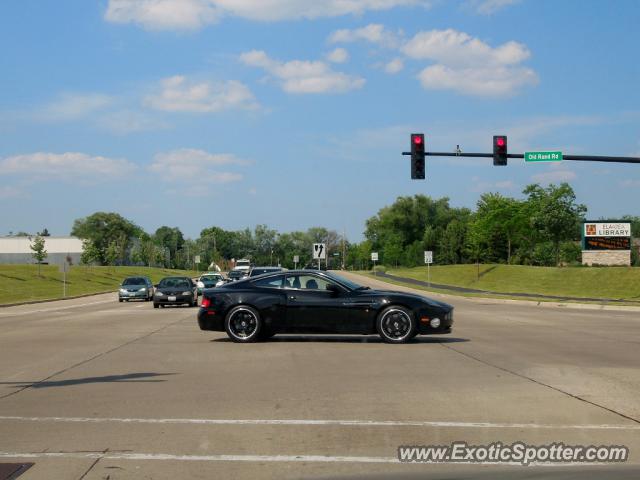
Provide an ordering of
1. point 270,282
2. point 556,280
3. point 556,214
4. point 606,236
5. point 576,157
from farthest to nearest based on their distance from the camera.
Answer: point 556,214, point 606,236, point 556,280, point 576,157, point 270,282

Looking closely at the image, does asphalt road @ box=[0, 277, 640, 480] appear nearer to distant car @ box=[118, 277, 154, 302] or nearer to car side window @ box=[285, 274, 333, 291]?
car side window @ box=[285, 274, 333, 291]

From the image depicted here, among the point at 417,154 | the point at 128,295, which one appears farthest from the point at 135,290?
the point at 417,154

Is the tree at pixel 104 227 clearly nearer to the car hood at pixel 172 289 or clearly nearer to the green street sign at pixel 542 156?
the car hood at pixel 172 289

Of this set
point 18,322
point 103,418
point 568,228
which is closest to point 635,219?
point 568,228

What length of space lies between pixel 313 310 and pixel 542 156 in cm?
1589

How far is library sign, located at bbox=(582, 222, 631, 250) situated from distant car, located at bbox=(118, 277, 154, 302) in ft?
145

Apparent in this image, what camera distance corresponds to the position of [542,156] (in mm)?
28281

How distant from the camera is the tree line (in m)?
93.2

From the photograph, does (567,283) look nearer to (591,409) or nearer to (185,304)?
(185,304)

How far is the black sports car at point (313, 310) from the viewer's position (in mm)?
→ 15367

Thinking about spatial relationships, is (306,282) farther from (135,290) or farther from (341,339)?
(135,290)

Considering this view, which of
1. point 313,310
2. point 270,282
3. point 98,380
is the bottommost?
point 98,380

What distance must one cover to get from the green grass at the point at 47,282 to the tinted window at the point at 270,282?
29407 millimetres

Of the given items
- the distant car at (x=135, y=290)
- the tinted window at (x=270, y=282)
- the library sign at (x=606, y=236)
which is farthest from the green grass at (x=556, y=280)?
the tinted window at (x=270, y=282)
